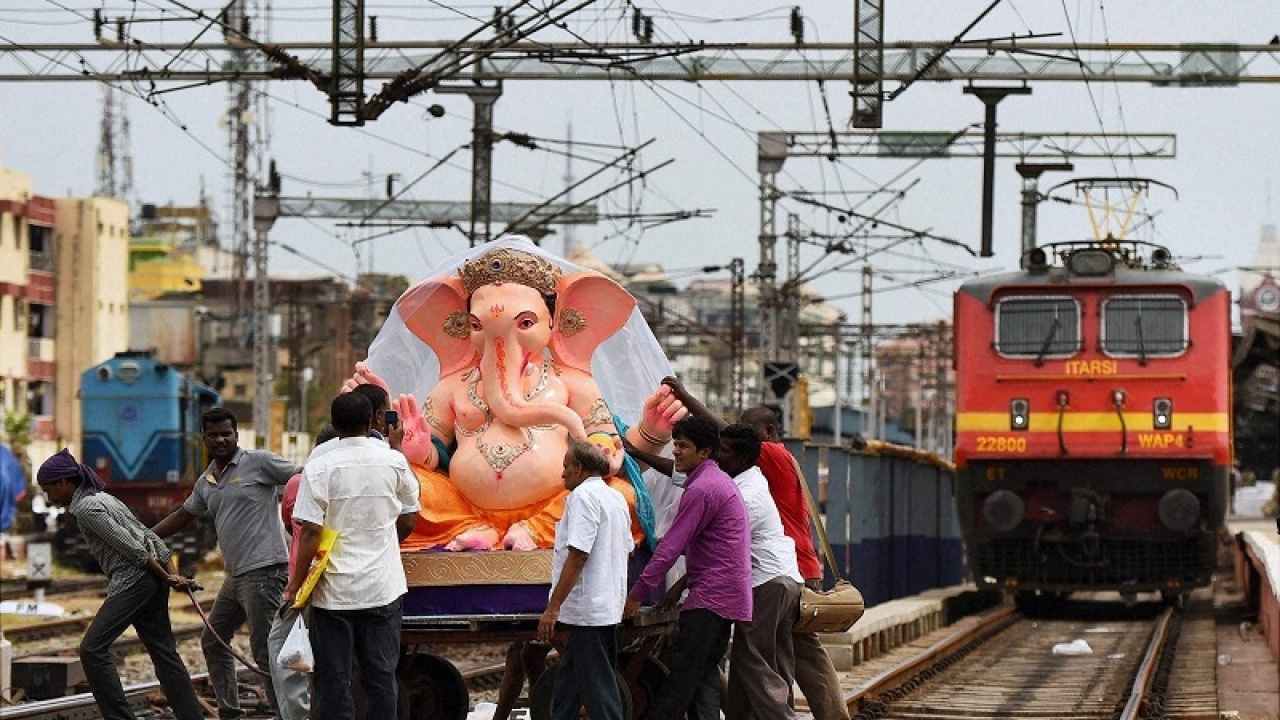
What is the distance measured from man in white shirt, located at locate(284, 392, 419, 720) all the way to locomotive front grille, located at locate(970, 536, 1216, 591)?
576 inches

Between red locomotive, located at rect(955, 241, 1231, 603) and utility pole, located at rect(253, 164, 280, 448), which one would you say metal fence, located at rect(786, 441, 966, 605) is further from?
utility pole, located at rect(253, 164, 280, 448)

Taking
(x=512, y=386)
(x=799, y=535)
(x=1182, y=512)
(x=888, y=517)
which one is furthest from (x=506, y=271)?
(x=888, y=517)

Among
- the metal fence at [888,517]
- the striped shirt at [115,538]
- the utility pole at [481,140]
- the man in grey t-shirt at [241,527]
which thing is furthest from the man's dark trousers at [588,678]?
the utility pole at [481,140]

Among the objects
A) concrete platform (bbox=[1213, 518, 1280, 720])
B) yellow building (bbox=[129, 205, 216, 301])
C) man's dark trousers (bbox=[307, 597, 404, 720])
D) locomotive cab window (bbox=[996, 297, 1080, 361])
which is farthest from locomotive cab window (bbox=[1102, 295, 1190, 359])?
yellow building (bbox=[129, 205, 216, 301])

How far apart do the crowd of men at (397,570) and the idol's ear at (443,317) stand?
3.22ft

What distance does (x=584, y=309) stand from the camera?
12734mm

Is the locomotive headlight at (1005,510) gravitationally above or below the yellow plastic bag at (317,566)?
below

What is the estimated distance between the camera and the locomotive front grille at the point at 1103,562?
79.3ft

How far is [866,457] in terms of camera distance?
2547cm

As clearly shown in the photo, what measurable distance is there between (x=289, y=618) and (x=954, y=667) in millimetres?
10969

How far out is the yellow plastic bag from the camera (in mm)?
10133

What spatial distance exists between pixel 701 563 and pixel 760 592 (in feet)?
1.56

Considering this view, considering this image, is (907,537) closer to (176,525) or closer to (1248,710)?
(1248,710)

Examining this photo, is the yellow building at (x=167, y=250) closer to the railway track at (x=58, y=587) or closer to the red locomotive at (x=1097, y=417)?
the railway track at (x=58, y=587)
